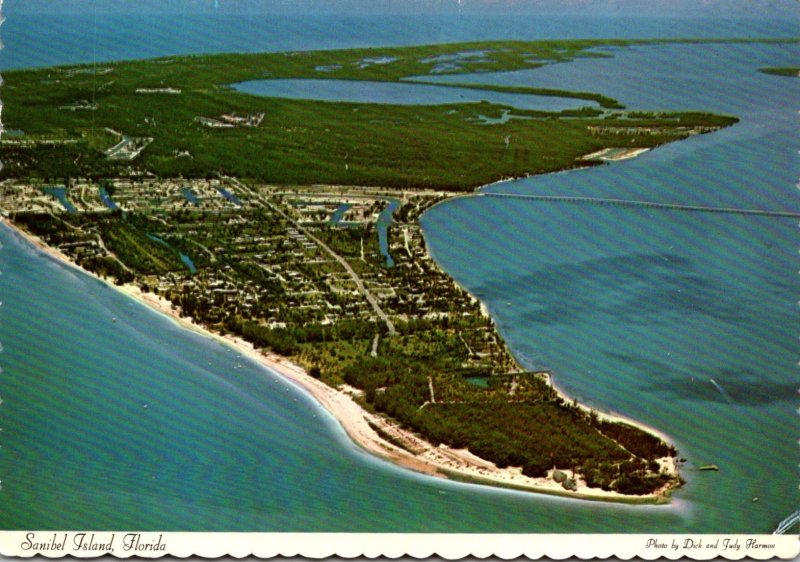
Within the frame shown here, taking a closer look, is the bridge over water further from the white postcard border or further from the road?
the white postcard border

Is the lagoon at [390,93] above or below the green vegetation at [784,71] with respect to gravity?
below

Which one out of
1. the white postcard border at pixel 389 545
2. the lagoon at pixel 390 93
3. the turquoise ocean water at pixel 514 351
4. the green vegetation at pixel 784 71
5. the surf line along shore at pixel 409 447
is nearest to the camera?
the white postcard border at pixel 389 545

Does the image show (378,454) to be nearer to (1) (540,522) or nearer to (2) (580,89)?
(1) (540,522)

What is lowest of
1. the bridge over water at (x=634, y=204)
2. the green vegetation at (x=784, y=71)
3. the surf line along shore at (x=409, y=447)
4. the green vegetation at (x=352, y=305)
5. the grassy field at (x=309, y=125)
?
the surf line along shore at (x=409, y=447)

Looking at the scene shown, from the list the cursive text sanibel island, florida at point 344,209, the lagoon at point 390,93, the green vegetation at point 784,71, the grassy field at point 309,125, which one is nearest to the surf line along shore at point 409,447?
the cursive text sanibel island, florida at point 344,209

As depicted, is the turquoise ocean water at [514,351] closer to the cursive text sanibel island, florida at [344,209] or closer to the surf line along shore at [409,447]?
the surf line along shore at [409,447]

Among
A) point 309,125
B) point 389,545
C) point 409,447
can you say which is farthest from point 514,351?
point 309,125
